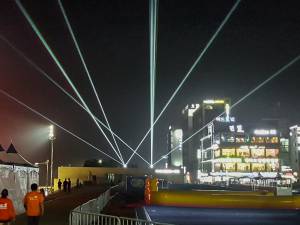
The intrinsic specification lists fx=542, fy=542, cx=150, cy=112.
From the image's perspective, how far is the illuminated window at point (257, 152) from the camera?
134 meters

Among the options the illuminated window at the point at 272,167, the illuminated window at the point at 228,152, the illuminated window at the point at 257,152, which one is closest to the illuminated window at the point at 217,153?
the illuminated window at the point at 228,152

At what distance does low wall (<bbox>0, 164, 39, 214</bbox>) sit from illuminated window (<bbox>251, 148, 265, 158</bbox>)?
113 meters

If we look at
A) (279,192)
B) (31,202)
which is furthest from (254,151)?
(31,202)

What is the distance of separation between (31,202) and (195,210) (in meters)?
11.0

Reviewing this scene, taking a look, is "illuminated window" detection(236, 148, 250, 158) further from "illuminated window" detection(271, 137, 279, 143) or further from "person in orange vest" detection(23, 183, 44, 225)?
"person in orange vest" detection(23, 183, 44, 225)

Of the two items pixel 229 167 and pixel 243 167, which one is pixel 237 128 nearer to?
pixel 229 167

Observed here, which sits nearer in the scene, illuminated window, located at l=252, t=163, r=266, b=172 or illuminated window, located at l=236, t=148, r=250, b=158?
illuminated window, located at l=252, t=163, r=266, b=172

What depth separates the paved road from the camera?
2338cm

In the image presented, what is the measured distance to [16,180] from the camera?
2211cm

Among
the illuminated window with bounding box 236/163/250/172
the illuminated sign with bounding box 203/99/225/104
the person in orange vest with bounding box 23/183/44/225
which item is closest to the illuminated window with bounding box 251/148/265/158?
the illuminated window with bounding box 236/163/250/172

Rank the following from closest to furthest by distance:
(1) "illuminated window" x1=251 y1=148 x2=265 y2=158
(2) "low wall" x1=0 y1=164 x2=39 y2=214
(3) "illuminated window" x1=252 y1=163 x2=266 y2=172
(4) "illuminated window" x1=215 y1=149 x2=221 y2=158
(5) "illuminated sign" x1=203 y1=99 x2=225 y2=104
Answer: (2) "low wall" x1=0 y1=164 x2=39 y2=214 < (3) "illuminated window" x1=252 y1=163 x2=266 y2=172 < (1) "illuminated window" x1=251 y1=148 x2=265 y2=158 < (4) "illuminated window" x1=215 y1=149 x2=221 y2=158 < (5) "illuminated sign" x1=203 y1=99 x2=225 y2=104

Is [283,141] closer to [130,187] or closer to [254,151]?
[254,151]

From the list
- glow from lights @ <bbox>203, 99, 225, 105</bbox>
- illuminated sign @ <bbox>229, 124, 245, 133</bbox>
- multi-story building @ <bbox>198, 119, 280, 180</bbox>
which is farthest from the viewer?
glow from lights @ <bbox>203, 99, 225, 105</bbox>

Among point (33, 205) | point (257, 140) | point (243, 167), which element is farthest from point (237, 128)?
point (33, 205)
